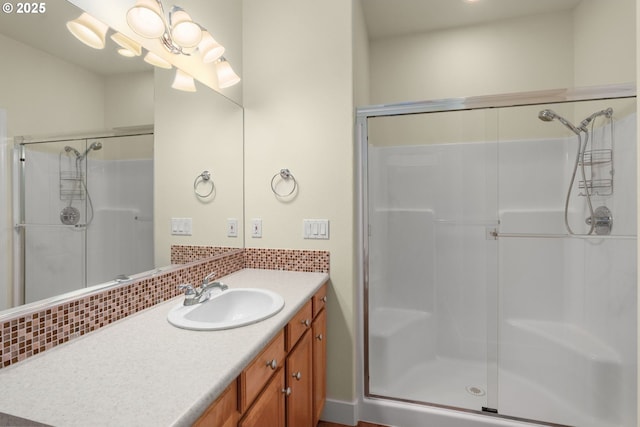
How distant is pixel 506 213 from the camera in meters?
2.08

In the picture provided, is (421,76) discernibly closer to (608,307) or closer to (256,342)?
(608,307)

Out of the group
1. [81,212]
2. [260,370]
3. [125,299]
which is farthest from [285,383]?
[81,212]

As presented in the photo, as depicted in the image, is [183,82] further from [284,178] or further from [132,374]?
[132,374]

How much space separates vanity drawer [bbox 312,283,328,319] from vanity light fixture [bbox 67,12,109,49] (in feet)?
4.60

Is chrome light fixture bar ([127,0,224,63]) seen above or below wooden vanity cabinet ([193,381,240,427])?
above

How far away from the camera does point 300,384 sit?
1.38 meters

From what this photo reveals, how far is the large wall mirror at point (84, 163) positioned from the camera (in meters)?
0.87

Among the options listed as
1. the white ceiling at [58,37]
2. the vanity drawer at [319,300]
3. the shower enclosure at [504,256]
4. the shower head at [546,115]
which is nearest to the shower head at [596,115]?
the shower enclosure at [504,256]

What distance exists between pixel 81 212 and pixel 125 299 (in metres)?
0.36

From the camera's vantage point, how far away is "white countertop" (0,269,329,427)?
0.62 meters

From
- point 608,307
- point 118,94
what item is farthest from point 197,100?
point 608,307

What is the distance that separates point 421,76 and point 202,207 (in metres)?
2.19

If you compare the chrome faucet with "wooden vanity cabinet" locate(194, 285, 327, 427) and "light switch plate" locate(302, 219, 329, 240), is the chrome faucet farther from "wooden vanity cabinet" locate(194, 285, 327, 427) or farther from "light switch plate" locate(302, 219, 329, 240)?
"light switch plate" locate(302, 219, 329, 240)

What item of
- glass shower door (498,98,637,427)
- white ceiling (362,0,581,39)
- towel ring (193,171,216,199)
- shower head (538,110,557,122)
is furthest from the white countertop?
white ceiling (362,0,581,39)
